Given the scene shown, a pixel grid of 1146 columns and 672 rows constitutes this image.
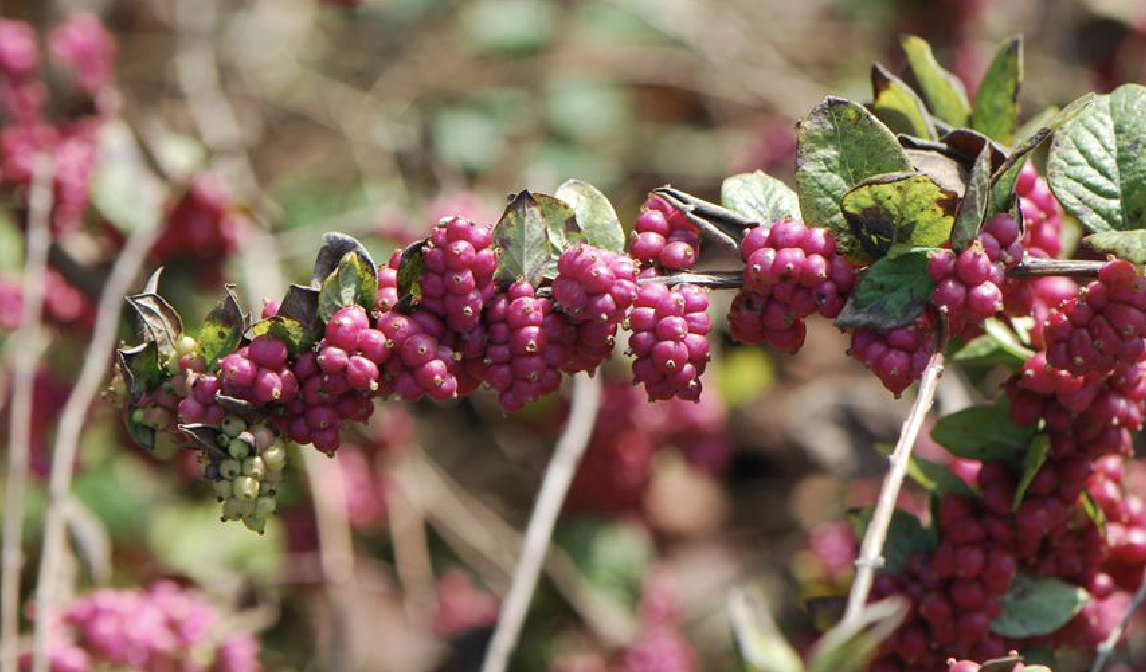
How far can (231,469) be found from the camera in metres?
1.04

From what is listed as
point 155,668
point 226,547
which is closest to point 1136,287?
point 155,668

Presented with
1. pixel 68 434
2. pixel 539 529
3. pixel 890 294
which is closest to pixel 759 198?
pixel 890 294

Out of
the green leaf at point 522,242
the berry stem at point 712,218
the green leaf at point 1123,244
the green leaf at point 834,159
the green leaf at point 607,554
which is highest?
the green leaf at point 834,159

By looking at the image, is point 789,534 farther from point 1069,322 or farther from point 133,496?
point 1069,322

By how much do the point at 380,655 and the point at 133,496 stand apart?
2.40 ft

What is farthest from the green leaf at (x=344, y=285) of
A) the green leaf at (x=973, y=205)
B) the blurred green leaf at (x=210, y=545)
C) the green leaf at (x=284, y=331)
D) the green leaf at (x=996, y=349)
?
the blurred green leaf at (x=210, y=545)

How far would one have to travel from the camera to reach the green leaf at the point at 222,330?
1.08 meters

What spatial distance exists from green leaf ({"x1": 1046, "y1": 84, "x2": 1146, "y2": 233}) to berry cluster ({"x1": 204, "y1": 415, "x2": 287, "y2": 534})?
75 centimetres

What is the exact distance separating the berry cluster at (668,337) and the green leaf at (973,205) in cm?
22

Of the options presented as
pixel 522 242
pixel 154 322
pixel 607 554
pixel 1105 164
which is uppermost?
pixel 1105 164

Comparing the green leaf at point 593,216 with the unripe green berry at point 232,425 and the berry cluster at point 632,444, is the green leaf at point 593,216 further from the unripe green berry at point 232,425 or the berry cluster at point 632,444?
the berry cluster at point 632,444

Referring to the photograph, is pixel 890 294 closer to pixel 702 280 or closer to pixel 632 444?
pixel 702 280

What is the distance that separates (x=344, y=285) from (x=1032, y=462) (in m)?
0.71

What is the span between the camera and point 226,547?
93.1 inches
